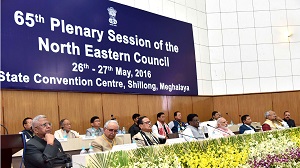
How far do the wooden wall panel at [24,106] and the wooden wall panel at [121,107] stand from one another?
1.60 metres

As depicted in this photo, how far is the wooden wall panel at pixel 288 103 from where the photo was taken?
605 inches

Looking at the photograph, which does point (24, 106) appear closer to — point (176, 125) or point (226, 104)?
point (176, 125)

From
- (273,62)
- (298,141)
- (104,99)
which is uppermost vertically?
(273,62)

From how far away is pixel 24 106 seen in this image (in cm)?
893

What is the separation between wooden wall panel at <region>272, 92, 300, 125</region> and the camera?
15.4 m

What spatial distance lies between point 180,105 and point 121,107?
267cm

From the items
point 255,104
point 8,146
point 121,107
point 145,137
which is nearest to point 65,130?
point 121,107

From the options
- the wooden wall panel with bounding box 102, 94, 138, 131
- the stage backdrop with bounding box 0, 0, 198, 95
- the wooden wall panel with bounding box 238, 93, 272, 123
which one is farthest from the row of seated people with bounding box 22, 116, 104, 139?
the wooden wall panel with bounding box 238, 93, 272, 123

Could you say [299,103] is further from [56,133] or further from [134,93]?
[56,133]

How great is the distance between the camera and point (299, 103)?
1539cm

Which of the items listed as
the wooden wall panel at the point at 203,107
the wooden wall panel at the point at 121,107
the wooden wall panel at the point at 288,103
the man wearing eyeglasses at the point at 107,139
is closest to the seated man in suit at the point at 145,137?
the man wearing eyeglasses at the point at 107,139

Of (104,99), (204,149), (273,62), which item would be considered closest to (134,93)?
(104,99)

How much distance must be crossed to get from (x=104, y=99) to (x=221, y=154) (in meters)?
6.79

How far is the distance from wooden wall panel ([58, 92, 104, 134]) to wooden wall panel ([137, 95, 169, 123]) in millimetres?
1537
